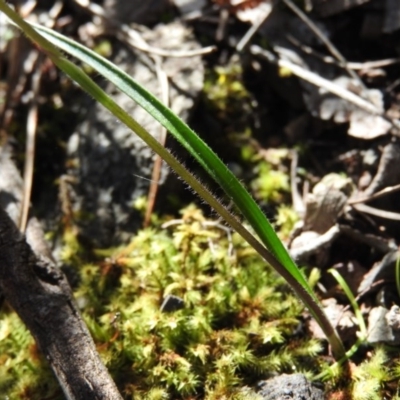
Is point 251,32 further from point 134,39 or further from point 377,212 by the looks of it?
point 377,212

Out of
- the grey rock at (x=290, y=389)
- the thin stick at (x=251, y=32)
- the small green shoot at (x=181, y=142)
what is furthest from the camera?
the thin stick at (x=251, y=32)

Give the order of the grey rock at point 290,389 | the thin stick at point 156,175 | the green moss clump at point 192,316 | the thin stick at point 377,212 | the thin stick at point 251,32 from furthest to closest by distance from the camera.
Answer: the thin stick at point 251,32
the thin stick at point 156,175
the thin stick at point 377,212
the green moss clump at point 192,316
the grey rock at point 290,389

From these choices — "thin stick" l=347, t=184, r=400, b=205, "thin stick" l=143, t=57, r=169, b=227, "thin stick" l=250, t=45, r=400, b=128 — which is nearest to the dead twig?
"thin stick" l=250, t=45, r=400, b=128

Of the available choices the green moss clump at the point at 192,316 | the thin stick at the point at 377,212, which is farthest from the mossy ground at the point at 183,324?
the thin stick at the point at 377,212

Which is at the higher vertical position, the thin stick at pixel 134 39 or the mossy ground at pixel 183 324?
the thin stick at pixel 134 39

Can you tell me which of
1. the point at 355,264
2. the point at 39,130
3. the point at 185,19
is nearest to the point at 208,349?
the point at 355,264

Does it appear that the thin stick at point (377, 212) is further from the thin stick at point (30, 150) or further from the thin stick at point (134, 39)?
the thin stick at point (30, 150)

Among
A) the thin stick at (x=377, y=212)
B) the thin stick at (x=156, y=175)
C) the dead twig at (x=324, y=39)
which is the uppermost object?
the dead twig at (x=324, y=39)

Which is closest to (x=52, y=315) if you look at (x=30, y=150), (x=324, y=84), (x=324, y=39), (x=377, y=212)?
(x=30, y=150)

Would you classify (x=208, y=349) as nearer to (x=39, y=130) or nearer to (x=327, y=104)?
(x=327, y=104)
